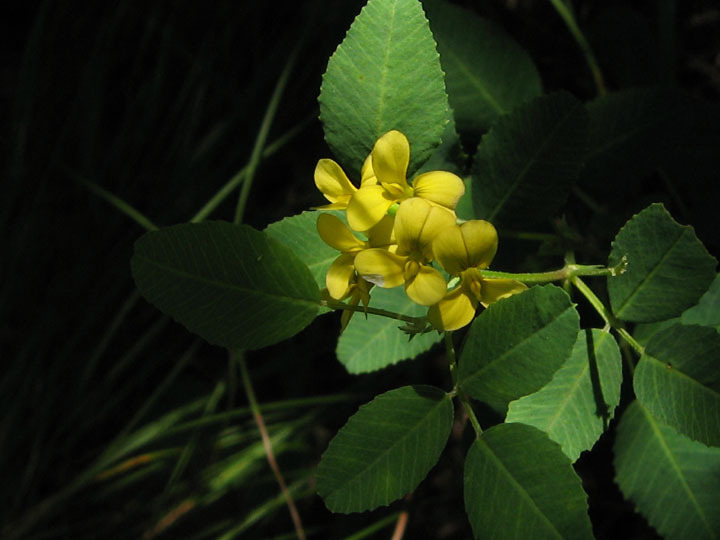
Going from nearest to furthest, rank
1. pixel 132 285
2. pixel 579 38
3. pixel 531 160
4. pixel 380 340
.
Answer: pixel 531 160 → pixel 380 340 → pixel 579 38 → pixel 132 285

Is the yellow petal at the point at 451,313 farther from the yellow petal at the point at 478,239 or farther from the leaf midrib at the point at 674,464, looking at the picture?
the leaf midrib at the point at 674,464

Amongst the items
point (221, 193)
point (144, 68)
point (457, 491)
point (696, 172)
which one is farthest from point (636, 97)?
point (144, 68)

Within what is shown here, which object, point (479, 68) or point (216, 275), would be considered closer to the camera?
point (216, 275)

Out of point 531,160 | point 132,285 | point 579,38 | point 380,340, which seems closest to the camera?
point 531,160

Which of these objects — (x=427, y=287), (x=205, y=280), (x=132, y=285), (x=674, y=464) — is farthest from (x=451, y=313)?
(x=132, y=285)

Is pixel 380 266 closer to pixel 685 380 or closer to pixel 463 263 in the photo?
pixel 463 263

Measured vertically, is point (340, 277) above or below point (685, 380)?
above

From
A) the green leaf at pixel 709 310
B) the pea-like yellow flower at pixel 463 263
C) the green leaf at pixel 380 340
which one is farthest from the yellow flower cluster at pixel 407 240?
the green leaf at pixel 709 310
